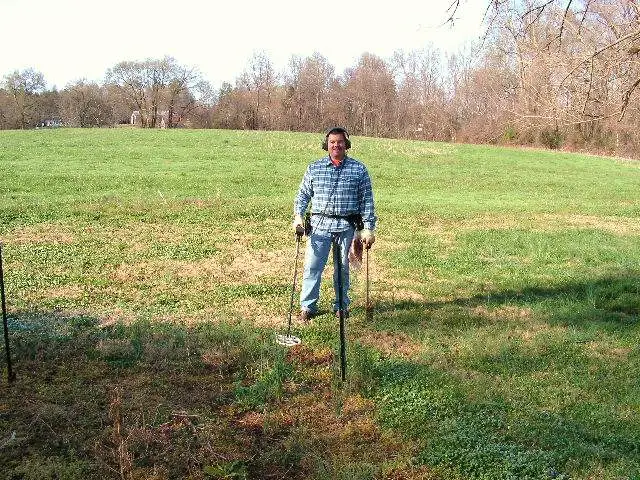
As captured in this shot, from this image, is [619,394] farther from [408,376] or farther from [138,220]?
[138,220]

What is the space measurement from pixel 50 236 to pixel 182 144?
75.5 feet

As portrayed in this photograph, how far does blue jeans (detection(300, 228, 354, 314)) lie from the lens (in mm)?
7098

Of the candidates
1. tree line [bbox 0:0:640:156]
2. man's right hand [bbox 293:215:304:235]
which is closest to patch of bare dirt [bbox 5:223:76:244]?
man's right hand [bbox 293:215:304:235]

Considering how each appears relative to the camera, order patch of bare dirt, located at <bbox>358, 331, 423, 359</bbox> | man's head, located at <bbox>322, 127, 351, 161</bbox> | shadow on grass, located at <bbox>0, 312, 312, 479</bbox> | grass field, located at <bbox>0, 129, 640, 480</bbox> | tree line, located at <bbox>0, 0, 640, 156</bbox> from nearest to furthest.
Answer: shadow on grass, located at <bbox>0, 312, 312, 479</bbox> < grass field, located at <bbox>0, 129, 640, 480</bbox> < patch of bare dirt, located at <bbox>358, 331, 423, 359</bbox> < man's head, located at <bbox>322, 127, 351, 161</bbox> < tree line, located at <bbox>0, 0, 640, 156</bbox>

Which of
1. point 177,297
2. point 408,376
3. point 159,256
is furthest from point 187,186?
point 408,376

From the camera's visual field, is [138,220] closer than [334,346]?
No

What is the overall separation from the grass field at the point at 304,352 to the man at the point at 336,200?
106 centimetres

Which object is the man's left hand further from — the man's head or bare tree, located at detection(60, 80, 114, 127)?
bare tree, located at detection(60, 80, 114, 127)

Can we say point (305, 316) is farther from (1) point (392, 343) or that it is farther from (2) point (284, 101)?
(2) point (284, 101)

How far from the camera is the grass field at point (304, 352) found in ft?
14.5

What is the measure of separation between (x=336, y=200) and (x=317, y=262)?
0.81 metres

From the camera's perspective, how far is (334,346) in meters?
6.45

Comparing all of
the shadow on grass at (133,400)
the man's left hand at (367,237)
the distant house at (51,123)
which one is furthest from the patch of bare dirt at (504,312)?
the distant house at (51,123)

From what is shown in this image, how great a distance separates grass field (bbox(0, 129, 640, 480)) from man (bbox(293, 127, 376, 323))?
3.47 ft
